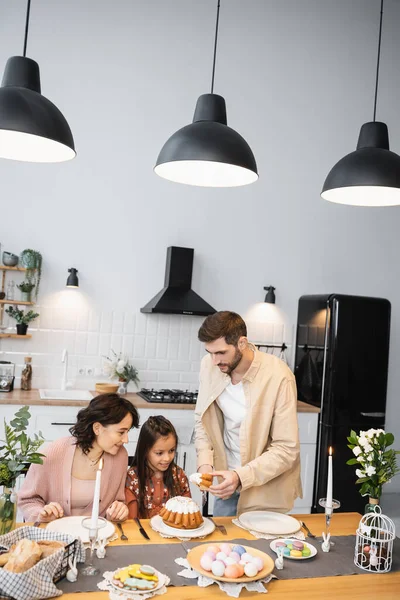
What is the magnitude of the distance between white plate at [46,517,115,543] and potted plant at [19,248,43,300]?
2789mm

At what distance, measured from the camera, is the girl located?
8.63ft

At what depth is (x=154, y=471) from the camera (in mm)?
2688

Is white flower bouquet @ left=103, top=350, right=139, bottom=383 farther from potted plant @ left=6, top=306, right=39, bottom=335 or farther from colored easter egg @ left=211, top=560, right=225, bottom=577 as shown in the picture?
colored easter egg @ left=211, top=560, right=225, bottom=577

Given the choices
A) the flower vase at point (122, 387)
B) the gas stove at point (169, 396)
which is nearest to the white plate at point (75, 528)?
the gas stove at point (169, 396)

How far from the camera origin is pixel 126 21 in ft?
16.4

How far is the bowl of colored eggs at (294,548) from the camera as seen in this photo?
6.61ft

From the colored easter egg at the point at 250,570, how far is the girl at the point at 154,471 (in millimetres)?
881

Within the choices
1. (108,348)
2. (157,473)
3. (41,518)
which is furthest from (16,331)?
(41,518)

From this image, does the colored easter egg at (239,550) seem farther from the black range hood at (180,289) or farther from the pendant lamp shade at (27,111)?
the black range hood at (180,289)

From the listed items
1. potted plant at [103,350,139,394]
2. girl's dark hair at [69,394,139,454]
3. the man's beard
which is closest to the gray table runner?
girl's dark hair at [69,394,139,454]

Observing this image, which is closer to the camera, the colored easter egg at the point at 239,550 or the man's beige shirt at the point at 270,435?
the colored easter egg at the point at 239,550

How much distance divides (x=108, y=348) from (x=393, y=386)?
278 cm

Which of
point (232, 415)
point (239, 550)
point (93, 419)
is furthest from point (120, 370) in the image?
point (239, 550)

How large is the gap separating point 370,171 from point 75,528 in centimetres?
175
